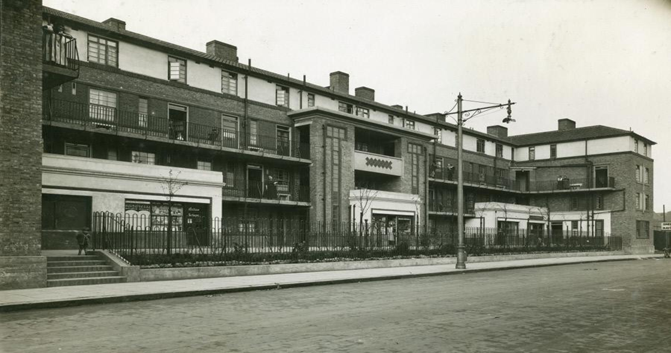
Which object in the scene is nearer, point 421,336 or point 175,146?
point 421,336

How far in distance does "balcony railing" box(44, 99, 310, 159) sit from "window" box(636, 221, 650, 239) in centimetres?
3661

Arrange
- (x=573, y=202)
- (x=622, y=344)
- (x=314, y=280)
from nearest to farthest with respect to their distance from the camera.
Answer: (x=622, y=344), (x=314, y=280), (x=573, y=202)

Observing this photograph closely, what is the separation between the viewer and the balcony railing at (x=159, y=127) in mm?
25469

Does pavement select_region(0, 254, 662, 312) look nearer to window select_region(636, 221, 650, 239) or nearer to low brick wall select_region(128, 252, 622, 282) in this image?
low brick wall select_region(128, 252, 622, 282)

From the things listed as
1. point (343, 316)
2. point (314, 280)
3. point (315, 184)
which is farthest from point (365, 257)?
point (343, 316)

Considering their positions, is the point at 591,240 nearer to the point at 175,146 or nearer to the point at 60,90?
the point at 175,146

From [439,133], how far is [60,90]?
108ft

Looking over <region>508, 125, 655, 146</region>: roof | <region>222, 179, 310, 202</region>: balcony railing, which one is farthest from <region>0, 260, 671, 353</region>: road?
<region>508, 125, 655, 146</region>: roof

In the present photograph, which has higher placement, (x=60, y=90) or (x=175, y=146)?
(x=60, y=90)

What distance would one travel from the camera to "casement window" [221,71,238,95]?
32.9 metres

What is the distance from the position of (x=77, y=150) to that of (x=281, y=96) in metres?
13.4

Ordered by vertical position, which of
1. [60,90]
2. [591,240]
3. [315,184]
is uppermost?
[60,90]

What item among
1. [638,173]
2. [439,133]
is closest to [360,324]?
[439,133]

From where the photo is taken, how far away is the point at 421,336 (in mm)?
7902
